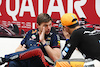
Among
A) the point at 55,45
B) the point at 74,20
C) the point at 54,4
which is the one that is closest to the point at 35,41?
the point at 55,45

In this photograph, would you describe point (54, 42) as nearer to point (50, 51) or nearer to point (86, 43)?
point (50, 51)

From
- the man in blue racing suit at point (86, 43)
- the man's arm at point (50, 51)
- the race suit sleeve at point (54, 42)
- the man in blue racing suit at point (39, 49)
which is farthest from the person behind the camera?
the race suit sleeve at point (54, 42)

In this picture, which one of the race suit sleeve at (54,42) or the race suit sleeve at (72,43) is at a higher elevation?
the race suit sleeve at (72,43)

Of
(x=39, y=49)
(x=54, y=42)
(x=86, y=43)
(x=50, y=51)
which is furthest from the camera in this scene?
(x=54, y=42)

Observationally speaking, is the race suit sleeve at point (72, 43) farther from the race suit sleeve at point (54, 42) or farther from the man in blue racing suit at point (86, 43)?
the race suit sleeve at point (54, 42)

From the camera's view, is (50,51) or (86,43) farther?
(50,51)

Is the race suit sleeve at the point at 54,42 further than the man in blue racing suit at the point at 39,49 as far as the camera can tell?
Yes

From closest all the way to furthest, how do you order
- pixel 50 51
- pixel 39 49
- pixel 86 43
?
pixel 86 43
pixel 39 49
pixel 50 51

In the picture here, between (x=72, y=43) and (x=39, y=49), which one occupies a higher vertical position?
(x=72, y=43)

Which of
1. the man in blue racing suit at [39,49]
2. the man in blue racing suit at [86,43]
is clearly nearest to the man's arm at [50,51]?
the man in blue racing suit at [39,49]

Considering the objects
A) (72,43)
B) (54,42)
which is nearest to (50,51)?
(54,42)

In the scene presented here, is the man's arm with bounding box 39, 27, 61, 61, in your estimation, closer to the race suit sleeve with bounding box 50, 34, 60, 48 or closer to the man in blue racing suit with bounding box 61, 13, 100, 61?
the race suit sleeve with bounding box 50, 34, 60, 48

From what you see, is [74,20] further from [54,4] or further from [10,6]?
[10,6]

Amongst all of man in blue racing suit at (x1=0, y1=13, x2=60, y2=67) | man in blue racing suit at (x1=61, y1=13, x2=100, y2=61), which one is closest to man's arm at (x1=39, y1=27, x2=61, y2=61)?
man in blue racing suit at (x1=0, y1=13, x2=60, y2=67)
